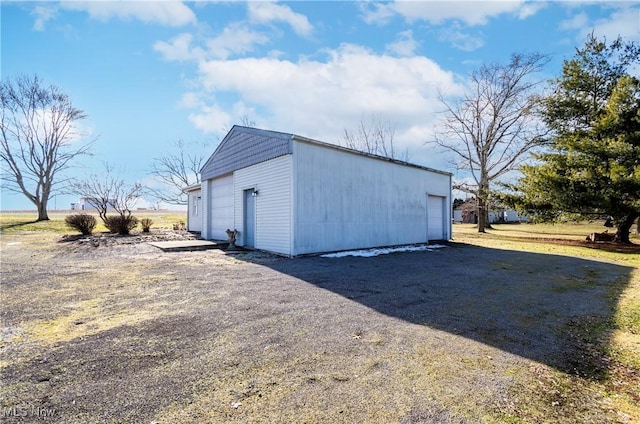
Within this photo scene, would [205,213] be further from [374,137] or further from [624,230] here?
[374,137]

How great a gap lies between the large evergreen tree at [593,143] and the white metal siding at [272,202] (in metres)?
11.2

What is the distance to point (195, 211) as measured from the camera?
60.5 feet

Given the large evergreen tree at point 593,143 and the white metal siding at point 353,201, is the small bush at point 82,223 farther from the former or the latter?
the large evergreen tree at point 593,143

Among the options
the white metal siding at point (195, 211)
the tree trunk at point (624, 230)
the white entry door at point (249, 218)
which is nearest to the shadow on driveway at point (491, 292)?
the white entry door at point (249, 218)

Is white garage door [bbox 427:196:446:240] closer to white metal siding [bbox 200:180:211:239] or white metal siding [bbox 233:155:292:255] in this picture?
white metal siding [bbox 233:155:292:255]

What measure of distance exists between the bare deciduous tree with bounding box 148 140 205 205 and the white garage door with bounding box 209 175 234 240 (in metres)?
15.5

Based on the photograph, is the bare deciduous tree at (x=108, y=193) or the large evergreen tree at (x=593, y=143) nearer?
the large evergreen tree at (x=593, y=143)

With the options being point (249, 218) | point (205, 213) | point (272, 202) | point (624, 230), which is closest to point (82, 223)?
point (205, 213)

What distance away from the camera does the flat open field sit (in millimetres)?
2080

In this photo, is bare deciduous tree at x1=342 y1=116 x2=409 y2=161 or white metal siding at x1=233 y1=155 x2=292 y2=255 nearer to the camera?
white metal siding at x1=233 y1=155 x2=292 y2=255

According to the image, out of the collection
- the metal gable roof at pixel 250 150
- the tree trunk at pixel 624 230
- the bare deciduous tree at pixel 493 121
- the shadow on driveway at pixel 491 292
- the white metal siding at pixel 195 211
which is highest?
the bare deciduous tree at pixel 493 121

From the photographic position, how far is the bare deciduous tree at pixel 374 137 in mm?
30250

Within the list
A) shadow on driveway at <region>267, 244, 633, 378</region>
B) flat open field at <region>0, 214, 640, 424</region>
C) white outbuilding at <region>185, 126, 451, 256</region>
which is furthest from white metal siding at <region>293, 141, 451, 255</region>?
flat open field at <region>0, 214, 640, 424</region>

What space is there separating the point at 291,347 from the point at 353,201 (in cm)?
806
